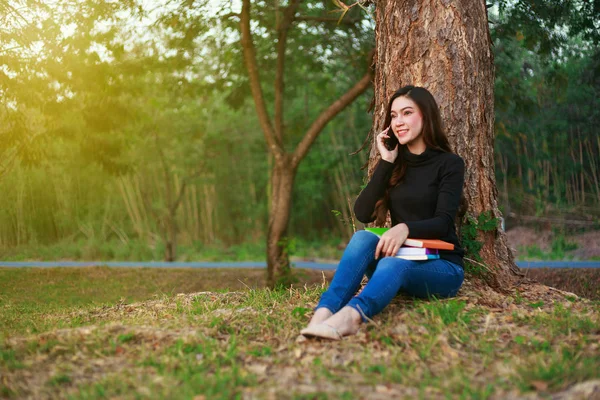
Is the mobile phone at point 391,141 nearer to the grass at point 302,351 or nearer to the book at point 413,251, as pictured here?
the book at point 413,251

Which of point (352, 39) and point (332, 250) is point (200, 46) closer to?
point (352, 39)

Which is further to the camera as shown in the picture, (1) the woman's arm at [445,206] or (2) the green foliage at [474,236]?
(2) the green foliage at [474,236]

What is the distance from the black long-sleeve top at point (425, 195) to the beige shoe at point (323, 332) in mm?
703

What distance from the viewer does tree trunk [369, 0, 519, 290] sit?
4.34m

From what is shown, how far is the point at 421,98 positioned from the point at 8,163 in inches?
205

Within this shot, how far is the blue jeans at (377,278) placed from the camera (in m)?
3.35

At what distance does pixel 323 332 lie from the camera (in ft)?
10.4

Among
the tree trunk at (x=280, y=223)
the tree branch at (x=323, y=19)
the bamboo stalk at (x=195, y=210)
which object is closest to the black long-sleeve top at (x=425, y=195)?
the tree trunk at (x=280, y=223)

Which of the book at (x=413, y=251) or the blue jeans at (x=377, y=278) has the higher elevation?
the book at (x=413, y=251)

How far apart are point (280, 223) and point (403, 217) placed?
15.3 ft

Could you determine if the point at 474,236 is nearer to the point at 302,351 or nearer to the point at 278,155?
the point at 302,351

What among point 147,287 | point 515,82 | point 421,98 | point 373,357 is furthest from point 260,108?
point 373,357

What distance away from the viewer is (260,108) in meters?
8.35

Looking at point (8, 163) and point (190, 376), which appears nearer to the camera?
point (190, 376)
